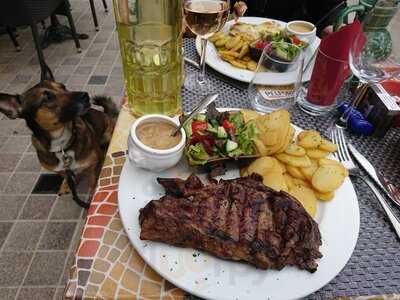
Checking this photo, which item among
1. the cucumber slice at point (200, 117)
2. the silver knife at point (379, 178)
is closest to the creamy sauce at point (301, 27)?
the silver knife at point (379, 178)

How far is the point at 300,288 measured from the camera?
75 cm

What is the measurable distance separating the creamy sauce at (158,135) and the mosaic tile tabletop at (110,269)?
225 millimetres

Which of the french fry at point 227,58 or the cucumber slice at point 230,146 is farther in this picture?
the french fry at point 227,58

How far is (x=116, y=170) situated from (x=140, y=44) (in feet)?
1.69

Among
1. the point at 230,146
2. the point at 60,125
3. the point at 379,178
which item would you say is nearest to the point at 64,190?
the point at 60,125

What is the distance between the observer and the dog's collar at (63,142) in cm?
153

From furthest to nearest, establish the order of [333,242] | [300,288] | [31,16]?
[31,16]
[333,242]
[300,288]

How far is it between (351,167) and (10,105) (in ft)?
4.68

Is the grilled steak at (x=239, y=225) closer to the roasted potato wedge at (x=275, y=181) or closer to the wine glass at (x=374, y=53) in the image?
the roasted potato wedge at (x=275, y=181)

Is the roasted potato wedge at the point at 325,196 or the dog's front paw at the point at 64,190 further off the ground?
the roasted potato wedge at the point at 325,196

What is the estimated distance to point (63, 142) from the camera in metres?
1.56

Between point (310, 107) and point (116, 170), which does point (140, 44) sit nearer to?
point (116, 170)

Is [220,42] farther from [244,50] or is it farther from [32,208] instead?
[32,208]

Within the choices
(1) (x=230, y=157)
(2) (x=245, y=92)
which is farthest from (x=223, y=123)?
(2) (x=245, y=92)
